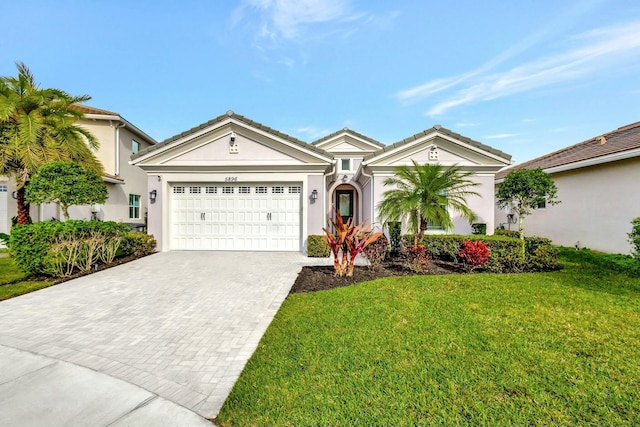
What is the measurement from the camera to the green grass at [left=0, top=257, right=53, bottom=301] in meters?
6.58

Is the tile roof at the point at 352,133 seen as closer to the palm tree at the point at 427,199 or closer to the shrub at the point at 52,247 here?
the palm tree at the point at 427,199

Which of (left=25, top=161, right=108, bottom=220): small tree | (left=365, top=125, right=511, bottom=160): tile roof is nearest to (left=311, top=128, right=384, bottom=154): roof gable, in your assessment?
(left=365, top=125, right=511, bottom=160): tile roof

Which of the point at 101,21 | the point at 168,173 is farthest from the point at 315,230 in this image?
the point at 101,21

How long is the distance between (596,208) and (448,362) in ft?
42.3

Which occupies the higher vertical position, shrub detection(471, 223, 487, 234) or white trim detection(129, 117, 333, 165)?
white trim detection(129, 117, 333, 165)

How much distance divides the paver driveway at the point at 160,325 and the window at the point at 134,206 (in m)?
10.1

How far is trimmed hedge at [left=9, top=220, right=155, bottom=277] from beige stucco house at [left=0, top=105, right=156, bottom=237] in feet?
23.8

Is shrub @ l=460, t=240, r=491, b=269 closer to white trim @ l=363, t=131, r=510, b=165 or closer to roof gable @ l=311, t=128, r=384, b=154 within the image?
white trim @ l=363, t=131, r=510, b=165

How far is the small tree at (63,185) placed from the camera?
8883 mm

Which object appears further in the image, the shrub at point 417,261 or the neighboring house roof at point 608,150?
the neighboring house roof at point 608,150

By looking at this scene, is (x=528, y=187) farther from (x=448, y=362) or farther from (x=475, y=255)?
(x=448, y=362)

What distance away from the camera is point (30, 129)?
1129 centimetres

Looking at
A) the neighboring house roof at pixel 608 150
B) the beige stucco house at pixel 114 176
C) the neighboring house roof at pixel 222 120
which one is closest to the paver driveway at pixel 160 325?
the neighboring house roof at pixel 222 120

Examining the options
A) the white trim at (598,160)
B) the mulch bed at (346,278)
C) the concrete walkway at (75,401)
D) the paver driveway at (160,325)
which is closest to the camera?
the concrete walkway at (75,401)
